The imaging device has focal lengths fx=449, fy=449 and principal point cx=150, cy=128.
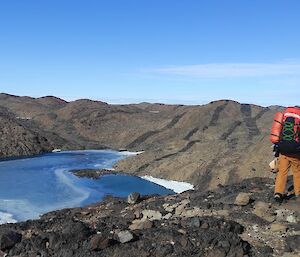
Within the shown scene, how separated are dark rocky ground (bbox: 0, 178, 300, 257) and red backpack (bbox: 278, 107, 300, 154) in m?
1.53

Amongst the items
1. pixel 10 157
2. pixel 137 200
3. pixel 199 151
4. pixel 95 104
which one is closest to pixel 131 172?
pixel 199 151

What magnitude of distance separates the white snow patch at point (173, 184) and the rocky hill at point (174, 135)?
92cm

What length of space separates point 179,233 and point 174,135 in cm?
7467

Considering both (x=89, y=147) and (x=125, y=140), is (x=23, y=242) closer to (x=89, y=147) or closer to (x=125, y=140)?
(x=89, y=147)

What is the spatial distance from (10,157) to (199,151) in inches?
1255

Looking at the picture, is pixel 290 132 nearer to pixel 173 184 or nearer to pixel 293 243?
pixel 293 243

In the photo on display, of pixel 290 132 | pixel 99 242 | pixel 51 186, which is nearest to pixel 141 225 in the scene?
pixel 99 242

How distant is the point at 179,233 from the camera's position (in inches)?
349

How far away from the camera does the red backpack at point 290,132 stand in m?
9.43

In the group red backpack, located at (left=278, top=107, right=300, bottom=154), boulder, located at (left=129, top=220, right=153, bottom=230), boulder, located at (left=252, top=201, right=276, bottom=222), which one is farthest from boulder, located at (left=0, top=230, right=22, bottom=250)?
red backpack, located at (left=278, top=107, right=300, bottom=154)

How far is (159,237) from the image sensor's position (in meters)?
8.77

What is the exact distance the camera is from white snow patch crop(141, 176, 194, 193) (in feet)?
142

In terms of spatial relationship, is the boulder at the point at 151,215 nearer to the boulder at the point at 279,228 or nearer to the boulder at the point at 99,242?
the boulder at the point at 99,242

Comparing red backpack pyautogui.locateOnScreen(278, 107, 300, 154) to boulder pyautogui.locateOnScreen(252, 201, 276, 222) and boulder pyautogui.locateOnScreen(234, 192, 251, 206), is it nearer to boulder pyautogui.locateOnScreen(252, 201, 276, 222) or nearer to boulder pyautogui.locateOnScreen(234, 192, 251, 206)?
boulder pyautogui.locateOnScreen(252, 201, 276, 222)
